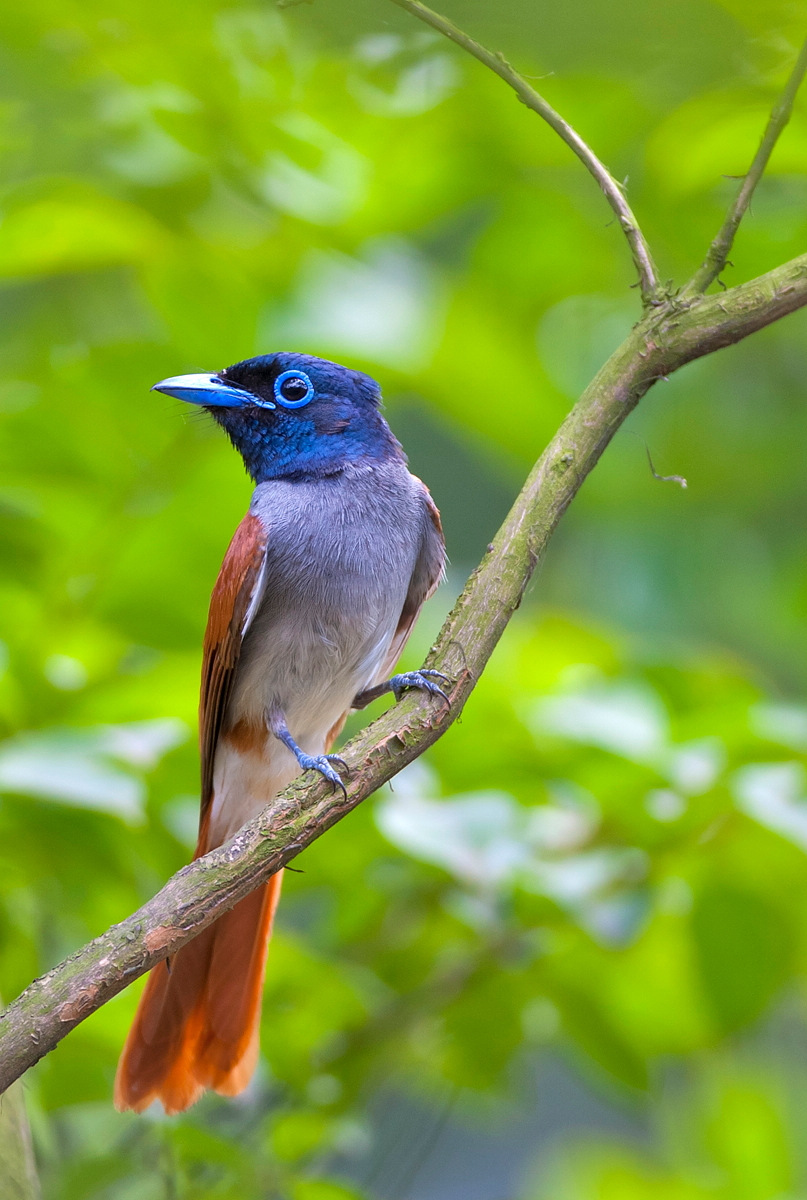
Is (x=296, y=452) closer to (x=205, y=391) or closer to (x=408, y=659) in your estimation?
(x=205, y=391)

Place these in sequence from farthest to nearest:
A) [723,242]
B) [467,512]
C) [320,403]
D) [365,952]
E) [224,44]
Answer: [467,512]
[320,403]
[365,952]
[224,44]
[723,242]

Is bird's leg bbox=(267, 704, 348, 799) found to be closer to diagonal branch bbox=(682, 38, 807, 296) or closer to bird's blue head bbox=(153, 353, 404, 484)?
bird's blue head bbox=(153, 353, 404, 484)

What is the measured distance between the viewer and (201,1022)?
2.43m

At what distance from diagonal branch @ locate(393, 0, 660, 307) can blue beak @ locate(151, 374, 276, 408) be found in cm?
97

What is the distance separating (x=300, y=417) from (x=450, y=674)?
1.21 metres

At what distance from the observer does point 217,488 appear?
245 cm

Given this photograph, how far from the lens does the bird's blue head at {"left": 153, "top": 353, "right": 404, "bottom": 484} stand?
2.56m

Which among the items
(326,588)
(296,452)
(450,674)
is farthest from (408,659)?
(450,674)

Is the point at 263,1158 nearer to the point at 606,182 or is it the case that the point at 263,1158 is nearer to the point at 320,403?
the point at 320,403

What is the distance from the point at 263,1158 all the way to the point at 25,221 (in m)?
1.91

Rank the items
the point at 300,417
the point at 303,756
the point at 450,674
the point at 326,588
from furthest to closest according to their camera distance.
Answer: the point at 300,417, the point at 326,588, the point at 303,756, the point at 450,674

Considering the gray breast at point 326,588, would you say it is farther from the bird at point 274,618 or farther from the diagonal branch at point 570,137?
the diagonal branch at point 570,137

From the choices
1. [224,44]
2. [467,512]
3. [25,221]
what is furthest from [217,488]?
[467,512]

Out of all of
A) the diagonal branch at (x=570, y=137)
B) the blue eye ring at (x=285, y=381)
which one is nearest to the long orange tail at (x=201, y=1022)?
the blue eye ring at (x=285, y=381)
